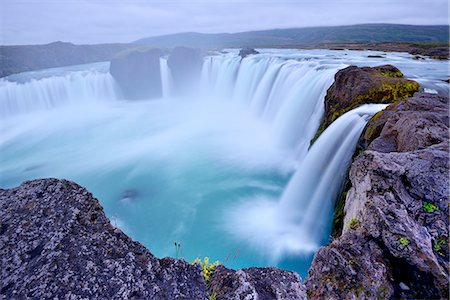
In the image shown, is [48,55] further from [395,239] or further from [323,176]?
[395,239]

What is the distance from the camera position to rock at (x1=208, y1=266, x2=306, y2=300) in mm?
2336

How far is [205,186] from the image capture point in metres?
13.7

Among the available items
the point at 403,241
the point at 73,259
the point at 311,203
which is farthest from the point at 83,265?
the point at 311,203

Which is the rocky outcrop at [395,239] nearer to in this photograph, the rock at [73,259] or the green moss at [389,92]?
the rock at [73,259]

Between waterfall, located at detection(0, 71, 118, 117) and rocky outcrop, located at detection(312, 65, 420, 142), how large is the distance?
33.7 metres

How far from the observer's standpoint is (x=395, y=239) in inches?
99.6

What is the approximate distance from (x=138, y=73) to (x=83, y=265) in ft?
140

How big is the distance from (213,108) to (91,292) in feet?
91.7

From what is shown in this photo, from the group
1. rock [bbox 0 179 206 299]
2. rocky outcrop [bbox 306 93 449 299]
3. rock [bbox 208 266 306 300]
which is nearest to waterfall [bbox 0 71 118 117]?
rock [bbox 0 179 206 299]

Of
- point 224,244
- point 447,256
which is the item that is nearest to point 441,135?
point 447,256

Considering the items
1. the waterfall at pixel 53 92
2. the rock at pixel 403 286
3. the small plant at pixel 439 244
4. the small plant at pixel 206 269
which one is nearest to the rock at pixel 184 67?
the waterfall at pixel 53 92

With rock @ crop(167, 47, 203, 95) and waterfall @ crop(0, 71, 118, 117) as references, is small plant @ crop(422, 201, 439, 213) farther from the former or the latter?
waterfall @ crop(0, 71, 118, 117)

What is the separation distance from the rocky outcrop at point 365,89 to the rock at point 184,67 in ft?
100

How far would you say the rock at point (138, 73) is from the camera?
39625 mm
